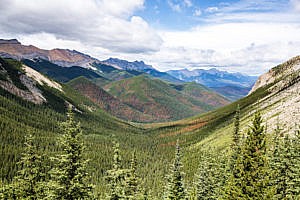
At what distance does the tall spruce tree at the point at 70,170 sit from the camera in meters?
18.7

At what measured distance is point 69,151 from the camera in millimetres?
19203

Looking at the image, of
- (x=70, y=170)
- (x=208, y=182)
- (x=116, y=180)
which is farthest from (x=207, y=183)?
(x=70, y=170)

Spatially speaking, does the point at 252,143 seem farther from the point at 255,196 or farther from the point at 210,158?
the point at 210,158

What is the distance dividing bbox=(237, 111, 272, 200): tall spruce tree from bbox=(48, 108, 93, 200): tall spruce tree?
1496 cm

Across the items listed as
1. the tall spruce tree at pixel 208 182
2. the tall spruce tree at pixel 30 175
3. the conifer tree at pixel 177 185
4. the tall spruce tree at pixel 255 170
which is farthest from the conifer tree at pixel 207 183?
the tall spruce tree at pixel 30 175

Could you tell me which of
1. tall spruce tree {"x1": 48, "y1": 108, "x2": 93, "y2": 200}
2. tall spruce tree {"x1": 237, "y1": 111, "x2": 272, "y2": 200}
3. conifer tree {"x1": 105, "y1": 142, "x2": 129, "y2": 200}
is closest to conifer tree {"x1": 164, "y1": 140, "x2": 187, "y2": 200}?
tall spruce tree {"x1": 237, "y1": 111, "x2": 272, "y2": 200}

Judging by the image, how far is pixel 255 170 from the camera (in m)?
A: 24.5

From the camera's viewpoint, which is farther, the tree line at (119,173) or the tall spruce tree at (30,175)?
the tall spruce tree at (30,175)

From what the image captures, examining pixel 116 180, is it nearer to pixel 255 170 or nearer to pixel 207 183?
pixel 255 170

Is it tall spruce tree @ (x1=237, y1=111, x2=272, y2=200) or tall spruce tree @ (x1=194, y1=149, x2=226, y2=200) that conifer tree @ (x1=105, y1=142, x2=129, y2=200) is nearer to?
tall spruce tree @ (x1=237, y1=111, x2=272, y2=200)

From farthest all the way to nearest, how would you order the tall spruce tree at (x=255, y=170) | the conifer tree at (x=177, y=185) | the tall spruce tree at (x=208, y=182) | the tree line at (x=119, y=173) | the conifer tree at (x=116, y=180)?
the tall spruce tree at (x=208, y=182)
the conifer tree at (x=177, y=185)
the tall spruce tree at (x=255, y=170)
the conifer tree at (x=116, y=180)
the tree line at (x=119, y=173)

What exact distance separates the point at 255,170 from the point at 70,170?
1731 centimetres

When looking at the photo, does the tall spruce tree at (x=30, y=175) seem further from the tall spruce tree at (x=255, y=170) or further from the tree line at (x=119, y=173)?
the tall spruce tree at (x=255, y=170)

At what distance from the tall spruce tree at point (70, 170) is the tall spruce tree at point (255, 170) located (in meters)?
15.0
